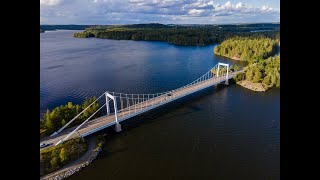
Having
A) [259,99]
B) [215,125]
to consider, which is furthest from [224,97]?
[215,125]

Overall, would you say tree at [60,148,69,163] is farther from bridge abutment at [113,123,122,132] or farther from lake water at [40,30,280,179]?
bridge abutment at [113,123,122,132]

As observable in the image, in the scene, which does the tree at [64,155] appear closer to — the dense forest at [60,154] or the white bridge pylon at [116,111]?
the dense forest at [60,154]

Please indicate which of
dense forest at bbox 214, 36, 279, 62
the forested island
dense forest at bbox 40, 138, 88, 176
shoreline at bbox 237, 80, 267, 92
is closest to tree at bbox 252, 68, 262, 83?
the forested island

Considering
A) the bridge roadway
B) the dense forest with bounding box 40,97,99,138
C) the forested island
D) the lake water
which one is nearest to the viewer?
the lake water

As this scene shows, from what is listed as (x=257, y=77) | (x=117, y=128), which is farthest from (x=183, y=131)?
(x=257, y=77)

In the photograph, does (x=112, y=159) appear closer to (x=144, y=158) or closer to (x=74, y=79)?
(x=144, y=158)

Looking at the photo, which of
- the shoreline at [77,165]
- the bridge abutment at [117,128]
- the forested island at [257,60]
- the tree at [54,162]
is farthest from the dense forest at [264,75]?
the tree at [54,162]
